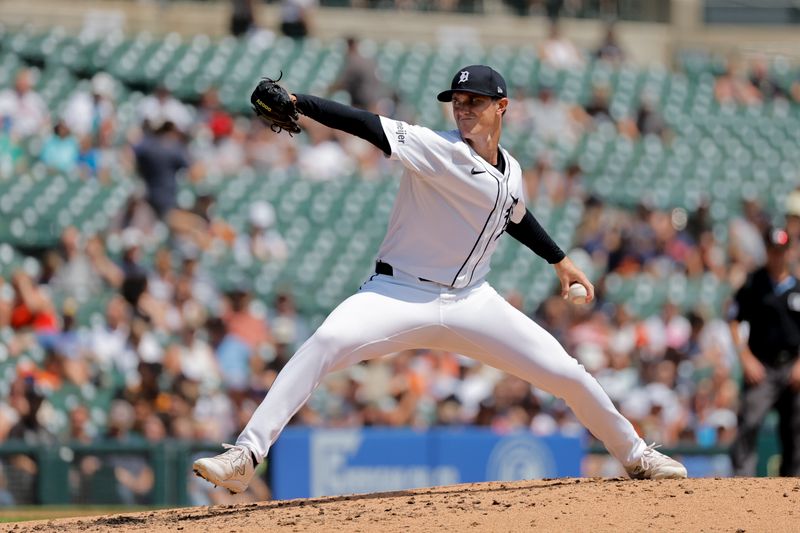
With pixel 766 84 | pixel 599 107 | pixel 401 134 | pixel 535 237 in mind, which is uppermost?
pixel 766 84

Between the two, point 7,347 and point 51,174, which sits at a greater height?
point 51,174

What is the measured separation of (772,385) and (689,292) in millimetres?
5874

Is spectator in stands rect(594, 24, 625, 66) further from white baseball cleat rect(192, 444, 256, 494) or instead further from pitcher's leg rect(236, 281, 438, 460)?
white baseball cleat rect(192, 444, 256, 494)

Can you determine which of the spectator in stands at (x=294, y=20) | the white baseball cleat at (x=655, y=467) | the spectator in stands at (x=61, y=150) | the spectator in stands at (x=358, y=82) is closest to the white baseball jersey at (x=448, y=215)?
the white baseball cleat at (x=655, y=467)

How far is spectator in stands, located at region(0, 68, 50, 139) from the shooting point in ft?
46.1

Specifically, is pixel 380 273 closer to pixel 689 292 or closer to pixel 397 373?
pixel 397 373

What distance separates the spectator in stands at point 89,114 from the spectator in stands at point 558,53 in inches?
247

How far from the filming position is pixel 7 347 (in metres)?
11.4

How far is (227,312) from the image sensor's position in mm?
12234

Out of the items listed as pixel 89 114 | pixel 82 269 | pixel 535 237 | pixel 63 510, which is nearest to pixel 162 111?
pixel 89 114

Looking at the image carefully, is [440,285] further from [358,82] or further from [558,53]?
[558,53]

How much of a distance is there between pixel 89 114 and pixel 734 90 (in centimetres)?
922

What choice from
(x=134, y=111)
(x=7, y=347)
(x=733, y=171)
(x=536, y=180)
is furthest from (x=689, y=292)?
(x=7, y=347)

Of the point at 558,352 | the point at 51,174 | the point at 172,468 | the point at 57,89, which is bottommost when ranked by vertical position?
the point at 172,468
